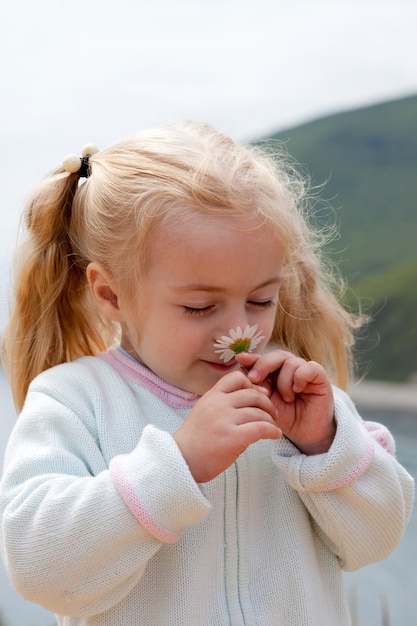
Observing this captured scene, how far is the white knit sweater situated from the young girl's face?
57mm

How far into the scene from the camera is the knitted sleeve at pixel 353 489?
2.89ft

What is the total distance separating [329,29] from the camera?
2.23 meters

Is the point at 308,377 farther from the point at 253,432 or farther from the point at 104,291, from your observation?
the point at 104,291

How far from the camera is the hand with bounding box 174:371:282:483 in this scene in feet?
2.59

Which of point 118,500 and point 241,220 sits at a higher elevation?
point 241,220

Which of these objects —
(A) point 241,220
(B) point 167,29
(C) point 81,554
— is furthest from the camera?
(B) point 167,29

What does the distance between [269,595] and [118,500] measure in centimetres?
23

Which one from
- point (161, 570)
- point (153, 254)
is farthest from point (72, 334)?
point (161, 570)

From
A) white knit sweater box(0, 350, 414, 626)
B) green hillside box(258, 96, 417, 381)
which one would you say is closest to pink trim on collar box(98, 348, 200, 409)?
white knit sweater box(0, 350, 414, 626)

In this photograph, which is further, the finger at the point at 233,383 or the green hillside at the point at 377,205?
the green hillside at the point at 377,205

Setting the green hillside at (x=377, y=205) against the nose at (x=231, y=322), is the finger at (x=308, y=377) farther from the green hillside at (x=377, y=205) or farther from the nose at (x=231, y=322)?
the green hillside at (x=377, y=205)

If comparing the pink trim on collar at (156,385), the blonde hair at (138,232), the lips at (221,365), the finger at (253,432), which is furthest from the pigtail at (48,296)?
the finger at (253,432)

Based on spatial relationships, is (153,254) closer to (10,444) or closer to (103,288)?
(103,288)

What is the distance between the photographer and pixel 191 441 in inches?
31.4
